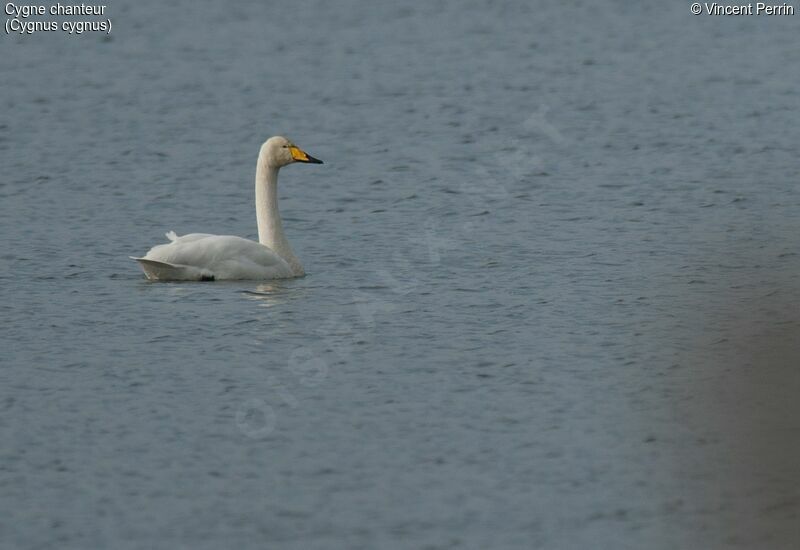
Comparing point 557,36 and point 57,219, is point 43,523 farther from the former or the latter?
point 557,36

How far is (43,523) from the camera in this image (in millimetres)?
8352

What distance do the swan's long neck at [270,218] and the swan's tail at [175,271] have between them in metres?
0.86

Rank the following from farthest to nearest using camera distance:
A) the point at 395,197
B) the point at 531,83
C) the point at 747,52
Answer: the point at 747,52 → the point at 531,83 → the point at 395,197

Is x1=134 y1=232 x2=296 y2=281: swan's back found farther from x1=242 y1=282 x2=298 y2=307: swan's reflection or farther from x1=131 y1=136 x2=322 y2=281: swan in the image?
x1=242 y1=282 x2=298 y2=307: swan's reflection

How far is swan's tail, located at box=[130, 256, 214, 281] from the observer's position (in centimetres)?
1469

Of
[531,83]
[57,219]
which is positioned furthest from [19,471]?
[531,83]

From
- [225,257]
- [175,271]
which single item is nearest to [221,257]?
[225,257]

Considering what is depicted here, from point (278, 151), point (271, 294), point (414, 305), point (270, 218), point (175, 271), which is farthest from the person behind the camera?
point (278, 151)

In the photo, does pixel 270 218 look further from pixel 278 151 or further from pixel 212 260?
pixel 212 260

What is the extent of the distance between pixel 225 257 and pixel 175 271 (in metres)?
0.51

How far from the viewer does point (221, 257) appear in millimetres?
14688

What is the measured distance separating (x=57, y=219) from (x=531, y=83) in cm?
1205

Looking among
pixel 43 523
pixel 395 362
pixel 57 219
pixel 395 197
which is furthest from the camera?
pixel 395 197

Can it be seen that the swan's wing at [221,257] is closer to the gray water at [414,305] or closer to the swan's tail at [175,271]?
the swan's tail at [175,271]
